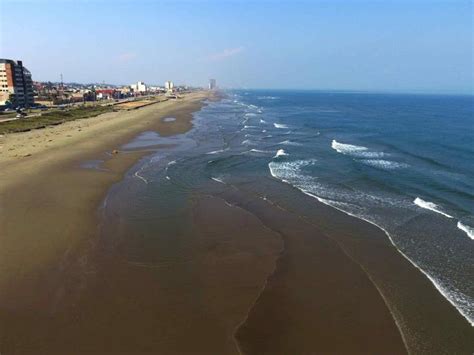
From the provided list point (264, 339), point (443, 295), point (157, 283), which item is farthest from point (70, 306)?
point (443, 295)

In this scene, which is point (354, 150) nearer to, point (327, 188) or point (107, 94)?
point (327, 188)

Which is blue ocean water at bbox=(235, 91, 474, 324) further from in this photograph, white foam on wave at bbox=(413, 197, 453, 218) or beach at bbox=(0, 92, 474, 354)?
beach at bbox=(0, 92, 474, 354)

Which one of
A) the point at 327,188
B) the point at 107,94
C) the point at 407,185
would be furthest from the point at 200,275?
the point at 107,94

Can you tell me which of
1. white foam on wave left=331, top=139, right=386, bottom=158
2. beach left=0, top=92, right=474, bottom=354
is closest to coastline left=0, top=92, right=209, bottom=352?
beach left=0, top=92, right=474, bottom=354

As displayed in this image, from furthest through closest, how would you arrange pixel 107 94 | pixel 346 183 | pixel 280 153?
pixel 107 94 → pixel 280 153 → pixel 346 183

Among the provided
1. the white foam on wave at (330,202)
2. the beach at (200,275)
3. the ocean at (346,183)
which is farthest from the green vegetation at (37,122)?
the white foam on wave at (330,202)

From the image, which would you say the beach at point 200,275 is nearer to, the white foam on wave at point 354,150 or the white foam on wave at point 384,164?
the white foam on wave at point 384,164
